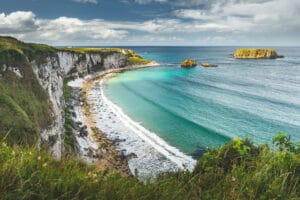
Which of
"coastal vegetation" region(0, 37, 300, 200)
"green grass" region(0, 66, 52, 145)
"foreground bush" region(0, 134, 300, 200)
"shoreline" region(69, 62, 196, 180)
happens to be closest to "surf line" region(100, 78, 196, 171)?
"shoreline" region(69, 62, 196, 180)

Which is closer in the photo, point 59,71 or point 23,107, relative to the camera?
point 23,107

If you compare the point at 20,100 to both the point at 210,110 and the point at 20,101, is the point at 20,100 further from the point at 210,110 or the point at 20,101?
the point at 210,110

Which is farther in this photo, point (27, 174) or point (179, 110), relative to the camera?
point (179, 110)

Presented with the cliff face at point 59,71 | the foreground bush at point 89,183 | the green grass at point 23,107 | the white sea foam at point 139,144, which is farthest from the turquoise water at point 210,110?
the foreground bush at point 89,183

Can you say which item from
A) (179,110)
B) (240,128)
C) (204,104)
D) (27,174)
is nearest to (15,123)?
(27,174)

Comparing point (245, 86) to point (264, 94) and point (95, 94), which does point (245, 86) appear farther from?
point (95, 94)

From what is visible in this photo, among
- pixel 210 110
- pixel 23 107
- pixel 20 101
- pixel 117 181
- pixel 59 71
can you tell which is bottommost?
pixel 210 110

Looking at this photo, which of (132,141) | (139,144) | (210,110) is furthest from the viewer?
(210,110)

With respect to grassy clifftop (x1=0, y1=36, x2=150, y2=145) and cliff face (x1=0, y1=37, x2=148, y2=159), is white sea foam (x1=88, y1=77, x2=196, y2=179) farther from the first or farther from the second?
grassy clifftop (x1=0, y1=36, x2=150, y2=145)

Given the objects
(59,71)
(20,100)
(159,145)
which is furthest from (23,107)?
(59,71)
